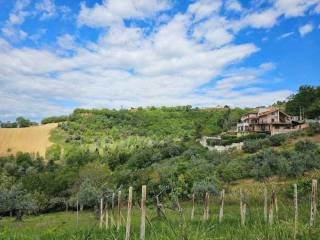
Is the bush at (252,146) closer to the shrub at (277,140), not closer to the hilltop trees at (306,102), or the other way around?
the shrub at (277,140)

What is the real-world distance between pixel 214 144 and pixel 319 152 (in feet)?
83.9

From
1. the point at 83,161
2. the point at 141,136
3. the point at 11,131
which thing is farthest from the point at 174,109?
the point at 83,161

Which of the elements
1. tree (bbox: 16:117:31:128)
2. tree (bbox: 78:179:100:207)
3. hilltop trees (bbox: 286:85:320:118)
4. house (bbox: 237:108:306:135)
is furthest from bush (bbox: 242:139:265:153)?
tree (bbox: 16:117:31:128)

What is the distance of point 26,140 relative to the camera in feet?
343

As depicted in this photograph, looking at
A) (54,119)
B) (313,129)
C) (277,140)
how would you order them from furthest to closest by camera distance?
(54,119) → (313,129) → (277,140)

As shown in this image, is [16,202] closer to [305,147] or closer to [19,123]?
[305,147]

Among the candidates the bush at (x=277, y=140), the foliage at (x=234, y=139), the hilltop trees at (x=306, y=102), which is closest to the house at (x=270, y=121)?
the hilltop trees at (x=306, y=102)

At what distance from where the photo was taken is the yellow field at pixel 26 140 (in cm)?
9656

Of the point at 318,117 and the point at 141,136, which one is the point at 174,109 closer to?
the point at 141,136

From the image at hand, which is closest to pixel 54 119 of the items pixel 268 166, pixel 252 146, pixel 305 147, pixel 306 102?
pixel 306 102

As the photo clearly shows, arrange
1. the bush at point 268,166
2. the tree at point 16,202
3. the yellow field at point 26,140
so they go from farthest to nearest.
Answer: the yellow field at point 26,140
the tree at point 16,202
the bush at point 268,166

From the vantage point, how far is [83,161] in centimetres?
7888

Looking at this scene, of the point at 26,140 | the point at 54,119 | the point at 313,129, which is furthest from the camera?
the point at 54,119

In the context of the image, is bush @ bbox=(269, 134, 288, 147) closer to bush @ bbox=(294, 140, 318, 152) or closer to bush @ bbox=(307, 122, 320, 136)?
bush @ bbox=(307, 122, 320, 136)
